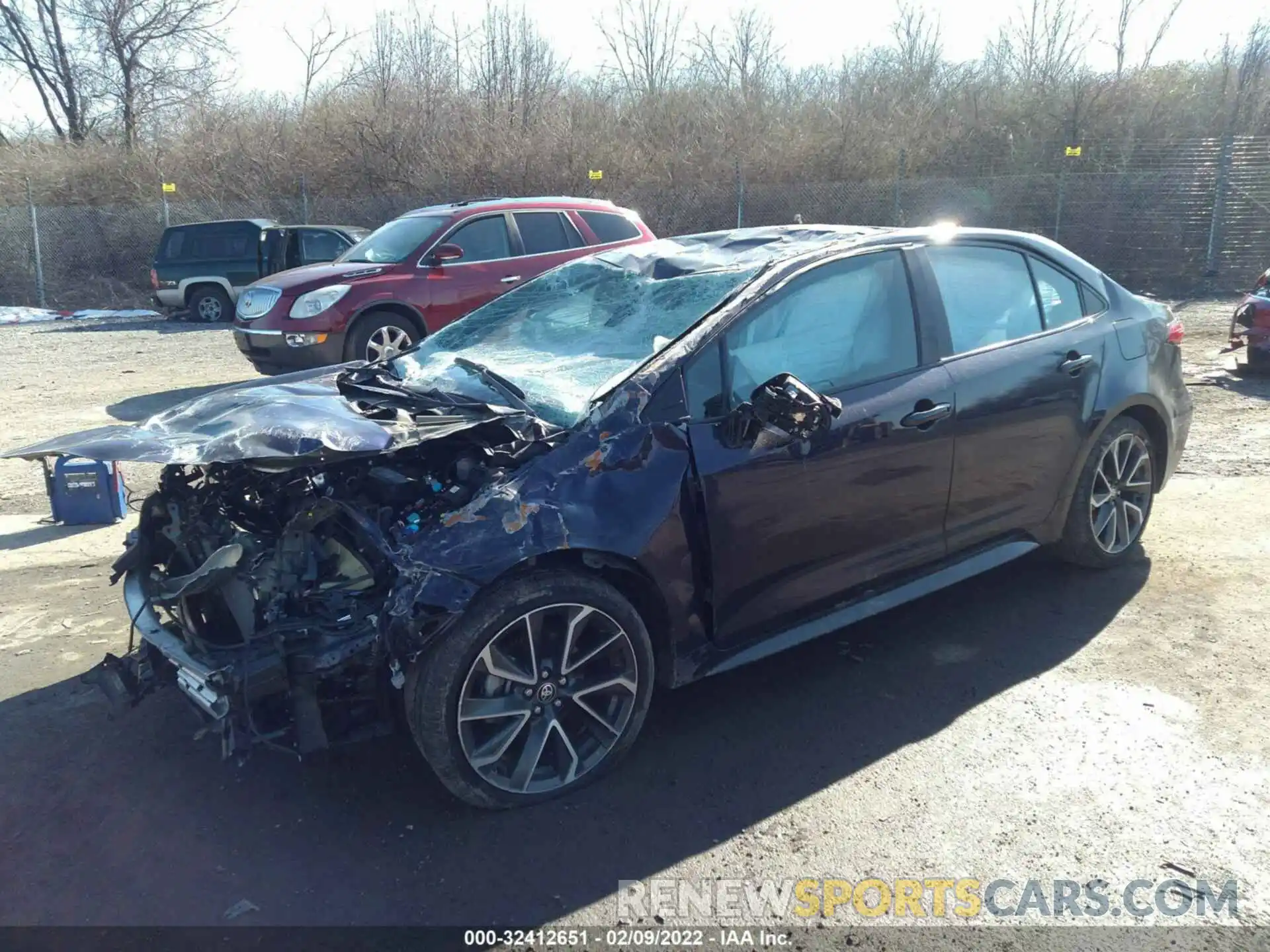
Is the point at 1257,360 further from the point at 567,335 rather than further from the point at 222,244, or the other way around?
the point at 222,244

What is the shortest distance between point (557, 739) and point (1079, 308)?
3236 millimetres

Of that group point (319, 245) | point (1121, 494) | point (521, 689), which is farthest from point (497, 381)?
point (319, 245)

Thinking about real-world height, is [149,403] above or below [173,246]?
below

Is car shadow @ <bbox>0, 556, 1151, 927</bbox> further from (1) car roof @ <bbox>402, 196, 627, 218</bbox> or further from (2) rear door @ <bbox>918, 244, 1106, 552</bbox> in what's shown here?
(1) car roof @ <bbox>402, 196, 627, 218</bbox>

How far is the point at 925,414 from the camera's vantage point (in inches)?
154

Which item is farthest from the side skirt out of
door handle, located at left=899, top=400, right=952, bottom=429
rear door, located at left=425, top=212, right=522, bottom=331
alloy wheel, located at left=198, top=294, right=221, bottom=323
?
alloy wheel, located at left=198, top=294, right=221, bottom=323

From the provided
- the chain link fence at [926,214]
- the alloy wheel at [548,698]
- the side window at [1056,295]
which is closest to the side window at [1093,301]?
the side window at [1056,295]

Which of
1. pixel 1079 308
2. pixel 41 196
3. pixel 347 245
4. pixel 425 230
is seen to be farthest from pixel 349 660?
pixel 41 196

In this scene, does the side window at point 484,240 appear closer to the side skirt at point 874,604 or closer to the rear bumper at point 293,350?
the rear bumper at point 293,350

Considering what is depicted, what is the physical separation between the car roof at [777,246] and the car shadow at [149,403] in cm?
Result: 541

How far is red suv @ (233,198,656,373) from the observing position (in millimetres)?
9164

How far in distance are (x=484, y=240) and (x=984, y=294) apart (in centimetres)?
650

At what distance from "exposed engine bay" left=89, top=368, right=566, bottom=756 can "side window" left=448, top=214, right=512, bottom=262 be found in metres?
6.33

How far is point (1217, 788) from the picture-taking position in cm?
324
